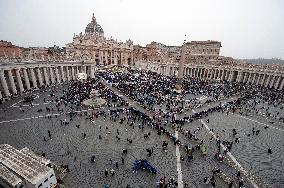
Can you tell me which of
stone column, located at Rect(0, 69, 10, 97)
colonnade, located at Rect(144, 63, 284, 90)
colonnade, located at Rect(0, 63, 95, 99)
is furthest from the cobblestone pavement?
colonnade, located at Rect(144, 63, 284, 90)

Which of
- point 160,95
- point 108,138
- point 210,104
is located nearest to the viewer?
point 108,138

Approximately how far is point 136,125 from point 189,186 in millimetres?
14236

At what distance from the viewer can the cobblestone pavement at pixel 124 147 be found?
63.1ft

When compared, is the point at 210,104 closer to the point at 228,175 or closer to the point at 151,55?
the point at 228,175

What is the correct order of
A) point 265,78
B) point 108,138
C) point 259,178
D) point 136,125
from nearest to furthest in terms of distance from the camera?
point 259,178 < point 108,138 < point 136,125 < point 265,78

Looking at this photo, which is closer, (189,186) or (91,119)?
(189,186)

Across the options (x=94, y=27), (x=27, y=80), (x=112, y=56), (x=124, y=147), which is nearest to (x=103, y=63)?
(x=112, y=56)

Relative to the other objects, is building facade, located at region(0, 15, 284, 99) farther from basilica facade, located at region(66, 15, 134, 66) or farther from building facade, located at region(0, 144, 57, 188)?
building facade, located at region(0, 144, 57, 188)

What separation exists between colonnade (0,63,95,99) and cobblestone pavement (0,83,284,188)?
41.9 feet

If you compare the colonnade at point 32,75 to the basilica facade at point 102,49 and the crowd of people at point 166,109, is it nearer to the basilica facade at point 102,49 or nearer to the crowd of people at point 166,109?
the crowd of people at point 166,109

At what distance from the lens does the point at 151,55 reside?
113062mm

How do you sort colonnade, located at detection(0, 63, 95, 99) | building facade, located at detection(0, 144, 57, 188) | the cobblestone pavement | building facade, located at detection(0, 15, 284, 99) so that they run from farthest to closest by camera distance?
building facade, located at detection(0, 15, 284, 99), colonnade, located at detection(0, 63, 95, 99), the cobblestone pavement, building facade, located at detection(0, 144, 57, 188)

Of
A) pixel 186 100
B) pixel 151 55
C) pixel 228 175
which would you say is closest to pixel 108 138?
pixel 228 175

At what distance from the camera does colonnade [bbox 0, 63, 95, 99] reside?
4493cm
